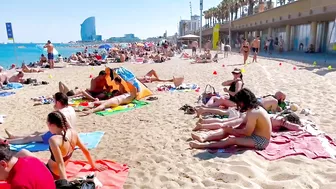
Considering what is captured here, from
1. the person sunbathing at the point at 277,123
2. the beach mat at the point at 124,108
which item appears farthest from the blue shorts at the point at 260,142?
the beach mat at the point at 124,108

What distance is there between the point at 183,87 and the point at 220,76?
2.94 meters

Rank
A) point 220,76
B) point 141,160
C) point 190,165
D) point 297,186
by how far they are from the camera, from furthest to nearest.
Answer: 1. point 220,76
2. point 141,160
3. point 190,165
4. point 297,186

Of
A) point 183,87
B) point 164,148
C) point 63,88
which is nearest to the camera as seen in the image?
point 164,148

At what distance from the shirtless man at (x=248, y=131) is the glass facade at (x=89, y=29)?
295 ft

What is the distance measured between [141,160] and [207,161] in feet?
2.99

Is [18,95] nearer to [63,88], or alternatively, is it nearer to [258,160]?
[63,88]

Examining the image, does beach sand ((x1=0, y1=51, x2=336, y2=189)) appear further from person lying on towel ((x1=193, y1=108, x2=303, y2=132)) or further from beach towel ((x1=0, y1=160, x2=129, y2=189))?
person lying on towel ((x1=193, y1=108, x2=303, y2=132))

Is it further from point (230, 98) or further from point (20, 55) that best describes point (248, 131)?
point (20, 55)

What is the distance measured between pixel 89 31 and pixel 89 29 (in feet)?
3.31

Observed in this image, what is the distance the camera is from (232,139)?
4.13 metres

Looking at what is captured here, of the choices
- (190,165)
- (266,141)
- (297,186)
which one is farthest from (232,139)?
(297,186)

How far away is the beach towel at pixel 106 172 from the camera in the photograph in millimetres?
3389

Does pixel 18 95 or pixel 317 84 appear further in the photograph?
pixel 18 95

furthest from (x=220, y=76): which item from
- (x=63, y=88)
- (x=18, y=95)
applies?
(x=18, y=95)
